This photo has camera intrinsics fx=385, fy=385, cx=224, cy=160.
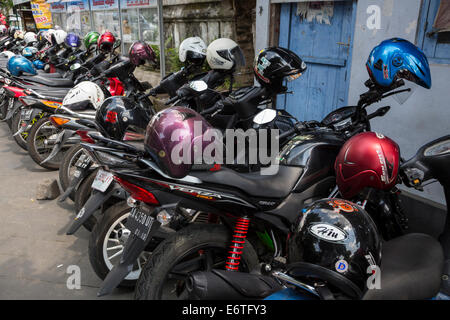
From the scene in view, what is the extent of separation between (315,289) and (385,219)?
1.59 meters

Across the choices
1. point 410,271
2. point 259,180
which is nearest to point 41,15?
point 259,180

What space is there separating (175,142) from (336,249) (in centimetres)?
110

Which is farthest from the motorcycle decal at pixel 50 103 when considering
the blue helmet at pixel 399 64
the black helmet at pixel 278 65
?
the blue helmet at pixel 399 64

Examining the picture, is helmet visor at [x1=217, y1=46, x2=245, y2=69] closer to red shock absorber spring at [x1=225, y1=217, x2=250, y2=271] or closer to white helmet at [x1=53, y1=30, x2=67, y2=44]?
red shock absorber spring at [x1=225, y1=217, x2=250, y2=271]

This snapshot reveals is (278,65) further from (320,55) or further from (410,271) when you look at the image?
(410,271)

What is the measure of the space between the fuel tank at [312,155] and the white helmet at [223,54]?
5.75 feet

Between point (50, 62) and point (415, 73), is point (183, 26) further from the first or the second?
point (415, 73)

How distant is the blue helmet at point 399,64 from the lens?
2602 mm

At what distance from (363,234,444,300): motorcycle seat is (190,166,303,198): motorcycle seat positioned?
31.8 inches

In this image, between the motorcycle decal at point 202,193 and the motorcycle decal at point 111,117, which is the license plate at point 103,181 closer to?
the motorcycle decal at point 111,117

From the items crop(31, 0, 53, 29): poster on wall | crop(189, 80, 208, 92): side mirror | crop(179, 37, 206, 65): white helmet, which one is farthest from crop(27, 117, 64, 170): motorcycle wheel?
crop(31, 0, 53, 29): poster on wall

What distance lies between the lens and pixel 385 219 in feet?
8.89

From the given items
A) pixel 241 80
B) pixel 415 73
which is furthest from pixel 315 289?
pixel 241 80

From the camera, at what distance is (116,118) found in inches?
139
